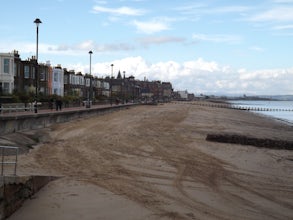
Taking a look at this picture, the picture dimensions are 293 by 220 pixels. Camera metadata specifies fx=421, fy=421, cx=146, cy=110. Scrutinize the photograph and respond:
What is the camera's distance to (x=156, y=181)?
46.3 ft

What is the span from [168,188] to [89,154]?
724 cm

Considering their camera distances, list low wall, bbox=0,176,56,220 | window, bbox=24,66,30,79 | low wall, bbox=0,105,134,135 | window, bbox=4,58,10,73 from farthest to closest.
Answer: window, bbox=24,66,30,79 < window, bbox=4,58,10,73 < low wall, bbox=0,105,134,135 < low wall, bbox=0,176,56,220

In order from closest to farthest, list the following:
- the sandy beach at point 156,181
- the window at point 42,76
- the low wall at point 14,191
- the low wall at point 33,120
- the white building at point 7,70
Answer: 1. the low wall at point 14,191
2. the sandy beach at point 156,181
3. the low wall at point 33,120
4. the white building at point 7,70
5. the window at point 42,76

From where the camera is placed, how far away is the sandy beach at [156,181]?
10664mm

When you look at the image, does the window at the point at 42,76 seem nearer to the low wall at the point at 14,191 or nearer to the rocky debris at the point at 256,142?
the rocky debris at the point at 256,142

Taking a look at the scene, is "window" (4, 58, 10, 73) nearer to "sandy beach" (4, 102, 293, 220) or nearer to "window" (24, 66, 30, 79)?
"window" (24, 66, 30, 79)

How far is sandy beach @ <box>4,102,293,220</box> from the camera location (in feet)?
35.0

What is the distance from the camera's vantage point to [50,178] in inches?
528

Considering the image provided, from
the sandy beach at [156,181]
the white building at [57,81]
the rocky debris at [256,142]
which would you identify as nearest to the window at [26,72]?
the white building at [57,81]

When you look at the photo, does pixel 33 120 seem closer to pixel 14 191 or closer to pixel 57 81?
pixel 14 191

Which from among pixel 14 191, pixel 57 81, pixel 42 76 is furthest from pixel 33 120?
pixel 57 81

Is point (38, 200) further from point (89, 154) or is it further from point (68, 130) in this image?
point (68, 130)

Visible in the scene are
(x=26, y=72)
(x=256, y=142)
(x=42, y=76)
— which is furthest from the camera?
(x=42, y=76)

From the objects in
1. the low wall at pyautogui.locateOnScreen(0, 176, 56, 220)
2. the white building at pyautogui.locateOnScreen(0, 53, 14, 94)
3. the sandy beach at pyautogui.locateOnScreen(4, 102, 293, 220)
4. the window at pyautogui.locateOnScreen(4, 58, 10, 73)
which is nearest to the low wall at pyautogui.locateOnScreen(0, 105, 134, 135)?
the sandy beach at pyautogui.locateOnScreen(4, 102, 293, 220)
